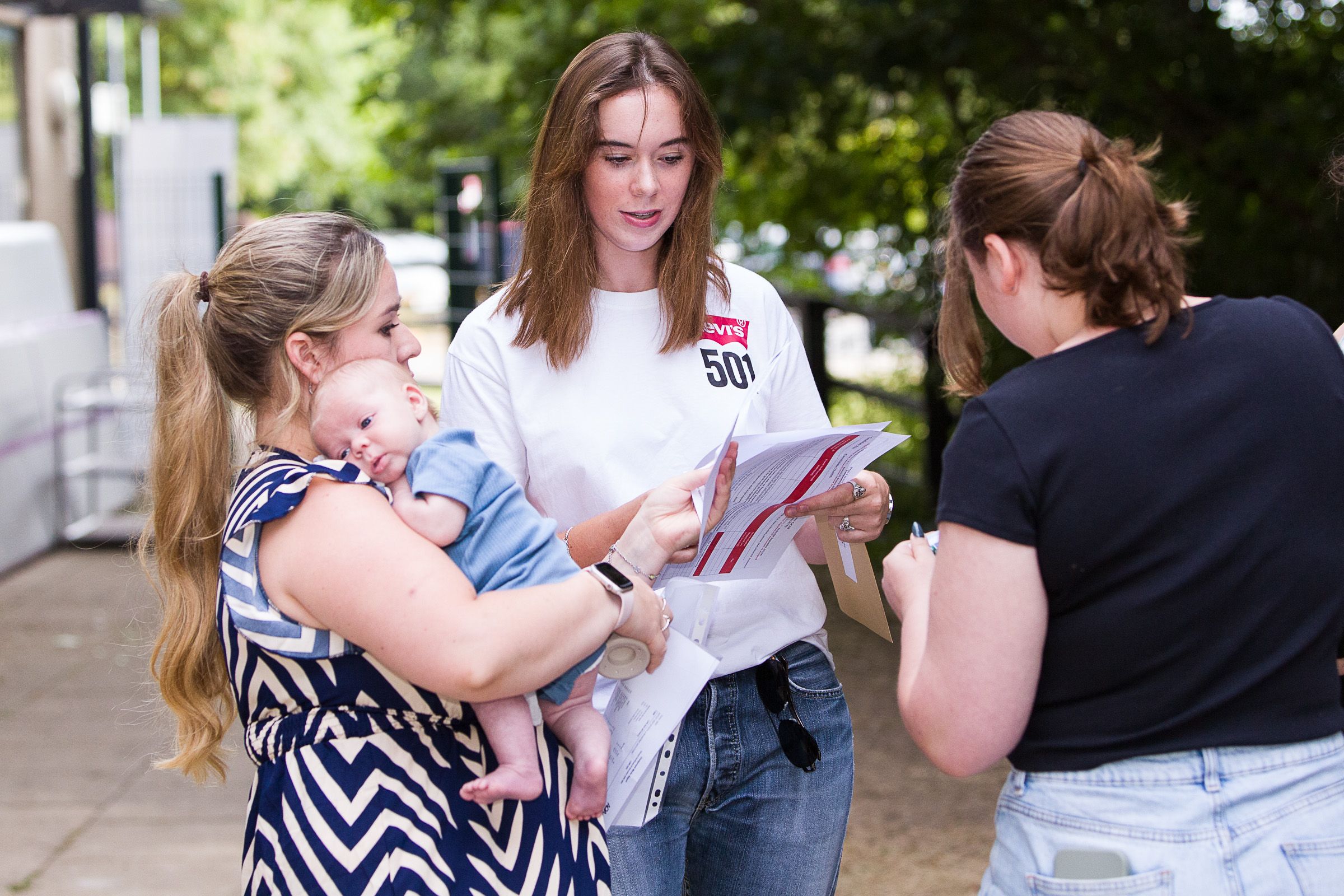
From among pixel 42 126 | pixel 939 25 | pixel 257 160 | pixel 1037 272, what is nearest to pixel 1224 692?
pixel 1037 272

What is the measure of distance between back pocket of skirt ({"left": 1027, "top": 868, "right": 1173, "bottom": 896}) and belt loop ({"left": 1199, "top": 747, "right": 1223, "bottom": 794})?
108mm

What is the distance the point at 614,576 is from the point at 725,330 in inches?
25.3

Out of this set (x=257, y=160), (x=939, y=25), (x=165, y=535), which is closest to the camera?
(x=165, y=535)

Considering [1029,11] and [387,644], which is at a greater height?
[1029,11]

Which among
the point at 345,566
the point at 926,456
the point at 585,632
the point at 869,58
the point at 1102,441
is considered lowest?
the point at 926,456

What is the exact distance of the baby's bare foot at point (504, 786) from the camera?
1732mm

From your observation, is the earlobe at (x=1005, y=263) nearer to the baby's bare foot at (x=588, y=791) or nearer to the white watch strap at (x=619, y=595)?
the white watch strap at (x=619, y=595)

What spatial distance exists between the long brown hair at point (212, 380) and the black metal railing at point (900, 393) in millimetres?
5110

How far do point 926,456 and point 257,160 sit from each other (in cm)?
2619

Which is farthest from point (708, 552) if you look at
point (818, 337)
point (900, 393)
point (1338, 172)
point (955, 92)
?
point (818, 337)

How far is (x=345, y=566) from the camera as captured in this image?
64.4 inches

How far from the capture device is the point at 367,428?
1786 mm

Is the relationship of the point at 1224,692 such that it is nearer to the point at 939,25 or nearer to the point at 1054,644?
the point at 1054,644

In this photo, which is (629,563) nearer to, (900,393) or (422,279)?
(900,393)
